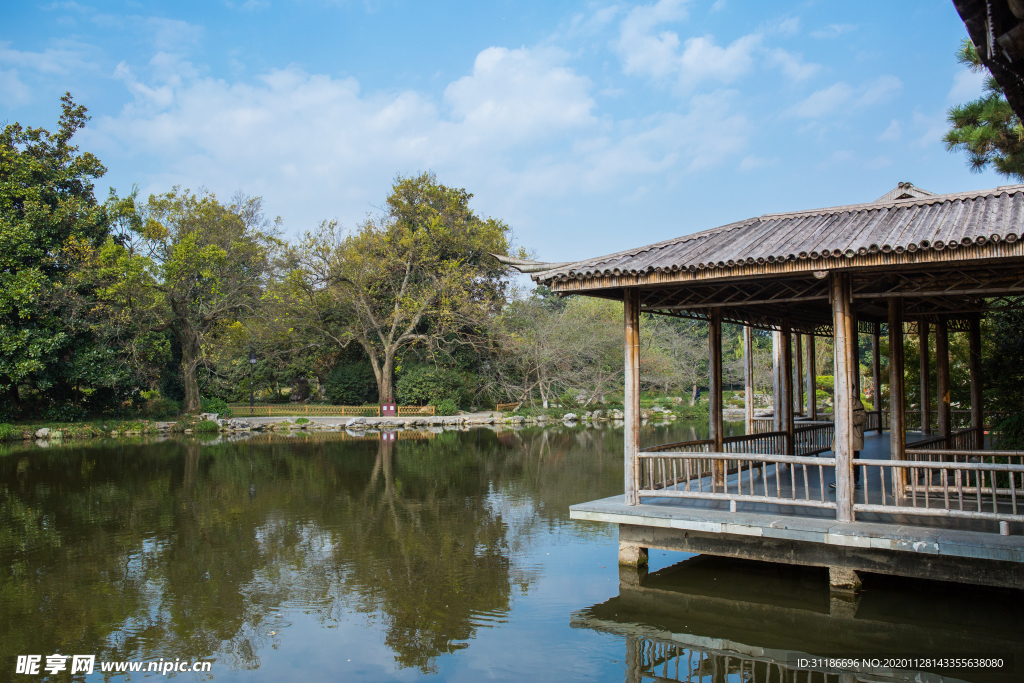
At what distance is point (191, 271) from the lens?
26.5m

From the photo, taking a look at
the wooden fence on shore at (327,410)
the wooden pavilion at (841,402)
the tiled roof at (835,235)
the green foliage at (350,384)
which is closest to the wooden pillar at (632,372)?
the wooden pavilion at (841,402)

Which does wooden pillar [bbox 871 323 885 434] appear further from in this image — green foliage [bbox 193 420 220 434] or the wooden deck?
green foliage [bbox 193 420 220 434]

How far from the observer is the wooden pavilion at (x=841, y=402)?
20.4 ft

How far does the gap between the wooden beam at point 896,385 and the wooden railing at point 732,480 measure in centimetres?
78

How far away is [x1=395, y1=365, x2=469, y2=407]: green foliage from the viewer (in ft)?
99.3

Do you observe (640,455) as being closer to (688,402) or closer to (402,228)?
(402,228)

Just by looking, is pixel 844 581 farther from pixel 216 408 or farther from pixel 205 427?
pixel 216 408

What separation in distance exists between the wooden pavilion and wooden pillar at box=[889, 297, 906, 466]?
0.02m

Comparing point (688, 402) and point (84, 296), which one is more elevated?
point (84, 296)

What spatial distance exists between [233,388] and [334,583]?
93.2ft

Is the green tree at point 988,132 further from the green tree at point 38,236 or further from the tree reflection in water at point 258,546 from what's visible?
the green tree at point 38,236

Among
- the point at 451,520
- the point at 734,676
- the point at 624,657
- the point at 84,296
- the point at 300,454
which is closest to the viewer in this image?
the point at 734,676

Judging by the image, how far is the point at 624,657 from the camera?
18.7 ft

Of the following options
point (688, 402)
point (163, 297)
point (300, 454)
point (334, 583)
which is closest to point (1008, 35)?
point (334, 583)
